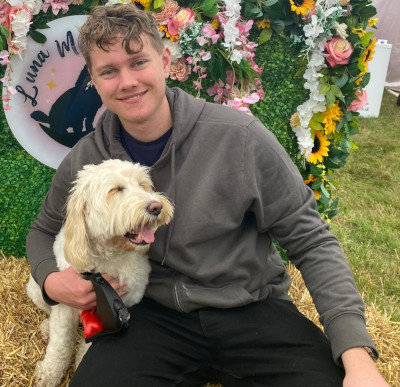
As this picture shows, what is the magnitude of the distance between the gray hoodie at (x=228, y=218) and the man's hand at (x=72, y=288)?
0.32ft

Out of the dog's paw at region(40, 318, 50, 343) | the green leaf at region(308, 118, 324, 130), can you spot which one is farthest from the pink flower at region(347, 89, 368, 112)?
the dog's paw at region(40, 318, 50, 343)

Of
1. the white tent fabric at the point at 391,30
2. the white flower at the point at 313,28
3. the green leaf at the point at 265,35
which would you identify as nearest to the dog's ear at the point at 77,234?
the green leaf at the point at 265,35

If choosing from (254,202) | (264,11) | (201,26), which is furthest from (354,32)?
(254,202)

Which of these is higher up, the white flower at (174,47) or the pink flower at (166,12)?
the pink flower at (166,12)

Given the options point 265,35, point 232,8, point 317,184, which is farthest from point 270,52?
point 317,184

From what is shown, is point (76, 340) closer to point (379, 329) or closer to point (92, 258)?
point (92, 258)

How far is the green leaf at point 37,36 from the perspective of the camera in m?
3.15

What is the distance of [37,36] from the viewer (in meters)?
3.16

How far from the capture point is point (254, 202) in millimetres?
2283

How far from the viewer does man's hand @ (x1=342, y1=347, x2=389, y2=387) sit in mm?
1824

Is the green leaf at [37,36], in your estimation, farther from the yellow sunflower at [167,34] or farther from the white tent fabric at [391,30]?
the white tent fabric at [391,30]

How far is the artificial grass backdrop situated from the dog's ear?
4.46 ft

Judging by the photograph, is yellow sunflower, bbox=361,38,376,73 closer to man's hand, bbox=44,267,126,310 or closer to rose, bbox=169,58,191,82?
rose, bbox=169,58,191,82

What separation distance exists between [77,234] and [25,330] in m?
1.12
